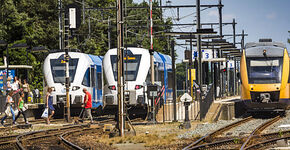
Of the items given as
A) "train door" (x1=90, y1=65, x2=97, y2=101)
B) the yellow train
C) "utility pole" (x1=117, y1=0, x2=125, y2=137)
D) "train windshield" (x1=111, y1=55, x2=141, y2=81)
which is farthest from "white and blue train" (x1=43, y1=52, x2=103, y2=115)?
"utility pole" (x1=117, y1=0, x2=125, y2=137)

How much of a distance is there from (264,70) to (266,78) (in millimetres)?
431

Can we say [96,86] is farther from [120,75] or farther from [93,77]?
[120,75]

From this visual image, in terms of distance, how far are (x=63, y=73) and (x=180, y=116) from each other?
625 cm

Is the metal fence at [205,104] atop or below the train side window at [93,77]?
below

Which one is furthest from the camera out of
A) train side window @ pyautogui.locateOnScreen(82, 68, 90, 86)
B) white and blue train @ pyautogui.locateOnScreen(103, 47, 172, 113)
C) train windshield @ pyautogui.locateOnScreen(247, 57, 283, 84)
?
train side window @ pyautogui.locateOnScreen(82, 68, 90, 86)

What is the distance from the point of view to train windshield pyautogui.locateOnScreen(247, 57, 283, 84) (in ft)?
86.4

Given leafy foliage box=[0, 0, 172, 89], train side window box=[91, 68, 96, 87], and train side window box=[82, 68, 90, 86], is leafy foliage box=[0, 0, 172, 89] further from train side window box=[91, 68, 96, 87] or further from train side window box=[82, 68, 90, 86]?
train side window box=[82, 68, 90, 86]

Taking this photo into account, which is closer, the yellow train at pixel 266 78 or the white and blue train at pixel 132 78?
the yellow train at pixel 266 78

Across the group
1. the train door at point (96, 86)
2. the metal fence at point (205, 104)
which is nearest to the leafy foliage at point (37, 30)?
the train door at point (96, 86)

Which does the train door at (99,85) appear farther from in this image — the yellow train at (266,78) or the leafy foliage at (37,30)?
the leafy foliage at (37,30)

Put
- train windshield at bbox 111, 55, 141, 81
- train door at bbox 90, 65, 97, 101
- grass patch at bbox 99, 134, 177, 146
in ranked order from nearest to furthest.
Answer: grass patch at bbox 99, 134, 177, 146 < train windshield at bbox 111, 55, 141, 81 < train door at bbox 90, 65, 97, 101

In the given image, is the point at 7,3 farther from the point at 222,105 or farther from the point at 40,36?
the point at 222,105

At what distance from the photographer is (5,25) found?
5269 centimetres

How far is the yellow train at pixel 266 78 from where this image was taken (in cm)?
2612
